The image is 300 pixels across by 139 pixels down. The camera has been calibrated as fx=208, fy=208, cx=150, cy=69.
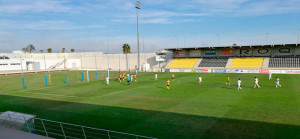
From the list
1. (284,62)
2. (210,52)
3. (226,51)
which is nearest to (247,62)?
(226,51)

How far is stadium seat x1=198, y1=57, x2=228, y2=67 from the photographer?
62438mm

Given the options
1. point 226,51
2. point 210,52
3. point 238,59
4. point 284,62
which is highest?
A: point 226,51

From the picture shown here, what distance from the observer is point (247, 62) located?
59.8 m

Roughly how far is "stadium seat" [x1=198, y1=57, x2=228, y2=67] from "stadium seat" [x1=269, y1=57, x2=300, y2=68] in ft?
40.4

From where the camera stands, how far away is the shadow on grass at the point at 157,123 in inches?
469

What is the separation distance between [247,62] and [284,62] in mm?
8976

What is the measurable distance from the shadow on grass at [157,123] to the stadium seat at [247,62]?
1914 inches

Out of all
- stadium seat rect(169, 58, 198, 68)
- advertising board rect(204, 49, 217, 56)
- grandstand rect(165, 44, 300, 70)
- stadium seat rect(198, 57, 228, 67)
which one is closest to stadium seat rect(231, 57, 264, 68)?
grandstand rect(165, 44, 300, 70)

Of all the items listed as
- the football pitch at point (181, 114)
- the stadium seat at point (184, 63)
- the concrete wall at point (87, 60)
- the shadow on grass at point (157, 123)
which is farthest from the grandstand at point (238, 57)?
the shadow on grass at point (157, 123)

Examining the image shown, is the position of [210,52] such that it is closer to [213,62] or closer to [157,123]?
[213,62]

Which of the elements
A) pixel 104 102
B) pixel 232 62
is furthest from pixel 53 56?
pixel 104 102

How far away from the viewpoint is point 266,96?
71.8ft

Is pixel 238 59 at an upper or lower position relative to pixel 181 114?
upper

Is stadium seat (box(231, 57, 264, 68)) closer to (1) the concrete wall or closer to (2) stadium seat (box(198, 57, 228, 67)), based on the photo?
(2) stadium seat (box(198, 57, 228, 67))
